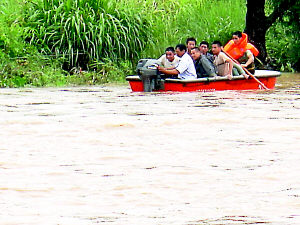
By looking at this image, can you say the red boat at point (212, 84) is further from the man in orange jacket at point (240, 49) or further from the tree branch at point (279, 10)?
the tree branch at point (279, 10)

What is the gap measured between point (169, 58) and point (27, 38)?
4.72m

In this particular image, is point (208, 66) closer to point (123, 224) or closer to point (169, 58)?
point (169, 58)

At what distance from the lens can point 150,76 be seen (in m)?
16.8

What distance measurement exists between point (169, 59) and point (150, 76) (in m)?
0.63

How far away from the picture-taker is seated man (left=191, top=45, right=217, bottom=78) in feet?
56.7

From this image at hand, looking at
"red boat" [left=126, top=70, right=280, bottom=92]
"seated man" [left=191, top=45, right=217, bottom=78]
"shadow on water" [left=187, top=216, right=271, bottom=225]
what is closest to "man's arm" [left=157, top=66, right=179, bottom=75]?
"red boat" [left=126, top=70, right=280, bottom=92]

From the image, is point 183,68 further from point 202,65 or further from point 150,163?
point 150,163

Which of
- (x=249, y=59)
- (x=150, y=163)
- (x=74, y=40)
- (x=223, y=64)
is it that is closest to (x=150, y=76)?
(x=223, y=64)

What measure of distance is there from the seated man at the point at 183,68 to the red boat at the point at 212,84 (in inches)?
9.2

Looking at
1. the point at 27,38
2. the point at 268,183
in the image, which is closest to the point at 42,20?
the point at 27,38

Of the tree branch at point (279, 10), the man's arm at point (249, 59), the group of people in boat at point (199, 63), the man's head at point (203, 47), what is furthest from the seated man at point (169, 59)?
the tree branch at point (279, 10)

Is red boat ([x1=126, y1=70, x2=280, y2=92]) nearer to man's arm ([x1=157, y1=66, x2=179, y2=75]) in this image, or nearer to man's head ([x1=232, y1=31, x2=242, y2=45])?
man's arm ([x1=157, y1=66, x2=179, y2=75])

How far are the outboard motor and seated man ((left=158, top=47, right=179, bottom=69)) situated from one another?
1.11ft

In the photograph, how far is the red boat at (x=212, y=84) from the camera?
54.4ft
